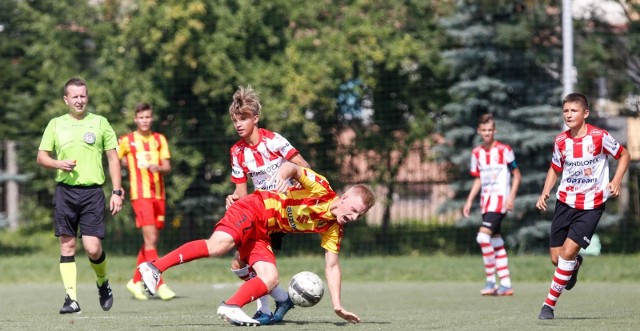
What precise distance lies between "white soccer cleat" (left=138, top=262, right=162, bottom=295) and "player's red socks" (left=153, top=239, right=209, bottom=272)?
0.05 meters

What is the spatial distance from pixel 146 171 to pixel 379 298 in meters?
3.07

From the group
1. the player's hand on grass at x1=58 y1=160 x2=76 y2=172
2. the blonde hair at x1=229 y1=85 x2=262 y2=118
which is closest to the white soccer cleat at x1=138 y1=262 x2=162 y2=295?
the blonde hair at x1=229 y1=85 x2=262 y2=118

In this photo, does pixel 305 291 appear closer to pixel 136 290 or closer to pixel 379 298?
pixel 379 298

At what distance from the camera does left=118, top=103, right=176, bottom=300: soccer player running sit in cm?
1258

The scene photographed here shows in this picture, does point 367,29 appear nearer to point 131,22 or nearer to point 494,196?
point 131,22

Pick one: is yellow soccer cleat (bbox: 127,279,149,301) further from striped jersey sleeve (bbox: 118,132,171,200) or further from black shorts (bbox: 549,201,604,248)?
black shorts (bbox: 549,201,604,248)

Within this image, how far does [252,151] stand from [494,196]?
455cm

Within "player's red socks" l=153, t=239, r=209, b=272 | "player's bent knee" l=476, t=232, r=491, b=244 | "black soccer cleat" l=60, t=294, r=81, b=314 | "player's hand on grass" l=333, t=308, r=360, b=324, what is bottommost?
"black soccer cleat" l=60, t=294, r=81, b=314

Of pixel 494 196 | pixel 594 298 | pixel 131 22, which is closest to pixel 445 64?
pixel 131 22

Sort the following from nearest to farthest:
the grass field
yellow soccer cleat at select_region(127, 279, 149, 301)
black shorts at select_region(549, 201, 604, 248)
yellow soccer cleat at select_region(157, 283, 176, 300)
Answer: the grass field
black shorts at select_region(549, 201, 604, 248)
yellow soccer cleat at select_region(157, 283, 176, 300)
yellow soccer cleat at select_region(127, 279, 149, 301)

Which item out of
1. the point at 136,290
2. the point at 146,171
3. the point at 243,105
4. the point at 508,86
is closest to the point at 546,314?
the point at 243,105

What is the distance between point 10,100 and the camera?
2091 centimetres

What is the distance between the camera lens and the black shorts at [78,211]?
972 centimetres

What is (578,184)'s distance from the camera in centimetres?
941
